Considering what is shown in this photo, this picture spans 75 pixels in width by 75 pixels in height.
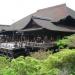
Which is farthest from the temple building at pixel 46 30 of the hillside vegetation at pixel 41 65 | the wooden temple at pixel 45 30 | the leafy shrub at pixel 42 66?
the leafy shrub at pixel 42 66

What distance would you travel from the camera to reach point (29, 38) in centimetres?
3409

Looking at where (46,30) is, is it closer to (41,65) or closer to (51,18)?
(51,18)

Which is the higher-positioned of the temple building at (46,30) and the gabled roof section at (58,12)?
the gabled roof section at (58,12)

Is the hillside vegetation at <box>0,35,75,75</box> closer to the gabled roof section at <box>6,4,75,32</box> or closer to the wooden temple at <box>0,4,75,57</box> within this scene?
the wooden temple at <box>0,4,75,57</box>

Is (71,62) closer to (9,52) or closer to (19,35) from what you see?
(9,52)

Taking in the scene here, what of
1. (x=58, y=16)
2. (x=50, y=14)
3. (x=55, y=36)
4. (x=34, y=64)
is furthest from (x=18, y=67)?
(x=50, y=14)

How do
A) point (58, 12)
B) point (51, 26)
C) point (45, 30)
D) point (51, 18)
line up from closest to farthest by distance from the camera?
point (45, 30)
point (51, 26)
point (51, 18)
point (58, 12)

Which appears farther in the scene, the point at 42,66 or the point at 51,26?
the point at 51,26

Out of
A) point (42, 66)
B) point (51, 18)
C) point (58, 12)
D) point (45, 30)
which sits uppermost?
point (58, 12)

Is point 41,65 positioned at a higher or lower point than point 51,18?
lower

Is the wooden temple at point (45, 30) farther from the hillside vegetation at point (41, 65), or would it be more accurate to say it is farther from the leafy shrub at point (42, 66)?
the leafy shrub at point (42, 66)

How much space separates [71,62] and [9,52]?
13.7 metres

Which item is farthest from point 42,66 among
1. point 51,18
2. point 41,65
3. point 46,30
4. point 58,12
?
point 58,12

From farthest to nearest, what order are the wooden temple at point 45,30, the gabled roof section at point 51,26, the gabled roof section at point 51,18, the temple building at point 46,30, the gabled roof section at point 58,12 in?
the gabled roof section at point 58,12
the gabled roof section at point 51,18
the gabled roof section at point 51,26
the temple building at point 46,30
the wooden temple at point 45,30
